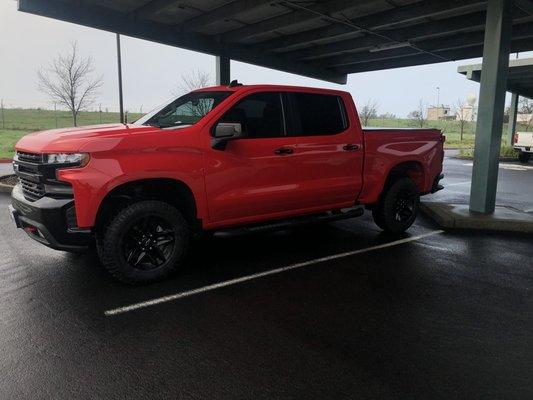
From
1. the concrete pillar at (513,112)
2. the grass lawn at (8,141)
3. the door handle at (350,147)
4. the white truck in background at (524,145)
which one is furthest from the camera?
the concrete pillar at (513,112)

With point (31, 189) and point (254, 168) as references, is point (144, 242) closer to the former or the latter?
point (31, 189)

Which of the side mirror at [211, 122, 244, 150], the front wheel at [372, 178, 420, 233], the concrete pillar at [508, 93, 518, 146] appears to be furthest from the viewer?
the concrete pillar at [508, 93, 518, 146]

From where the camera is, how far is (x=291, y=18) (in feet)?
34.4

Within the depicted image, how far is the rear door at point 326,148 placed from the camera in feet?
18.4

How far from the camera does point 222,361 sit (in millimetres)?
3152

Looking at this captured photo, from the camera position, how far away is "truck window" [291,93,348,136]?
5.66 m

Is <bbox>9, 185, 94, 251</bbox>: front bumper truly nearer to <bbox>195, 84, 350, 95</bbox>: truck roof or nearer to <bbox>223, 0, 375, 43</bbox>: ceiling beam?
<bbox>195, 84, 350, 95</bbox>: truck roof

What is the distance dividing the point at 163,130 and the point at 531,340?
388cm

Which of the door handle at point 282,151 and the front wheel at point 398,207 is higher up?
the door handle at point 282,151

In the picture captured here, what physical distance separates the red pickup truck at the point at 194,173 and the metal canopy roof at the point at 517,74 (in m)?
12.0

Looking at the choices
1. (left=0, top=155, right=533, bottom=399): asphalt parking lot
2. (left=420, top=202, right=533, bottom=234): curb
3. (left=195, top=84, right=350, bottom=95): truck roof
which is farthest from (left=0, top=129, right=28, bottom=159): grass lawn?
(left=420, top=202, right=533, bottom=234): curb

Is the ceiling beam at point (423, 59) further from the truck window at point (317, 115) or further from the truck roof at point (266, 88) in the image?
the truck roof at point (266, 88)

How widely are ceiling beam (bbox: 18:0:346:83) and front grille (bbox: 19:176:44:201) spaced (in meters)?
6.22

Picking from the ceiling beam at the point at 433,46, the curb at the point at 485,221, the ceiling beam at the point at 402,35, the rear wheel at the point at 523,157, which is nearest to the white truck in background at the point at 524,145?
the rear wheel at the point at 523,157
